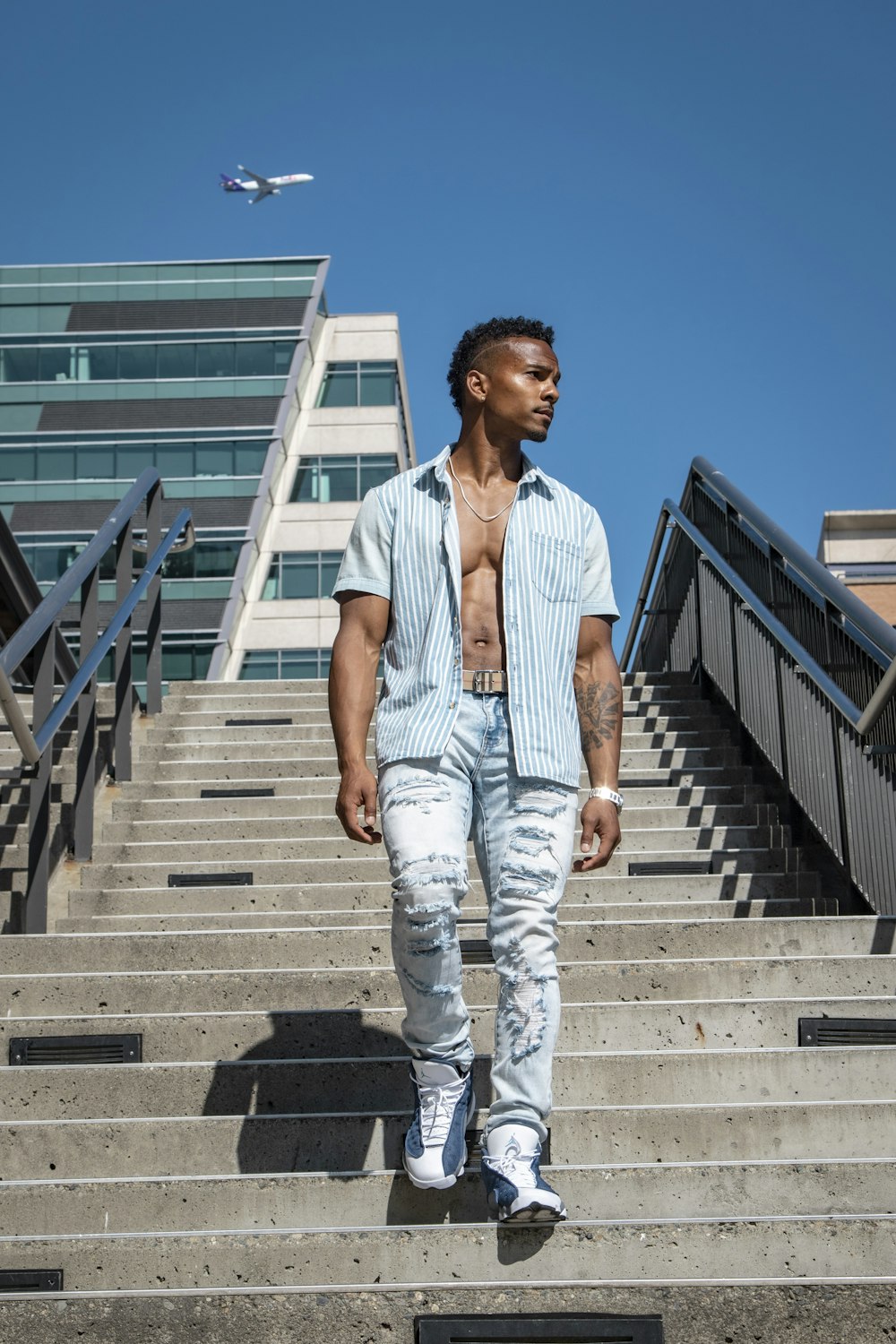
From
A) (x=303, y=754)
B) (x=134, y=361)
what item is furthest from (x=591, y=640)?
(x=134, y=361)

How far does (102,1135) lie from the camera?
359 cm

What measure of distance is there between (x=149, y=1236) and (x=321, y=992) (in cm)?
134

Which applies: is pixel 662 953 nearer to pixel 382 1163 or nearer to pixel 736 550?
pixel 382 1163

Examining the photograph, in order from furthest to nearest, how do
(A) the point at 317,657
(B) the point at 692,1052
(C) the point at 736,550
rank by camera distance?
(A) the point at 317,657, (C) the point at 736,550, (B) the point at 692,1052

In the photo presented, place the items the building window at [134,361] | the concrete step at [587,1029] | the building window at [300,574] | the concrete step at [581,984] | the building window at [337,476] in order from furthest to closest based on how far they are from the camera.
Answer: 1. the building window at [134,361]
2. the building window at [337,476]
3. the building window at [300,574]
4. the concrete step at [581,984]
5. the concrete step at [587,1029]

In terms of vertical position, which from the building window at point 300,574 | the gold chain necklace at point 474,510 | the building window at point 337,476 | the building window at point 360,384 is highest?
Result: the gold chain necklace at point 474,510

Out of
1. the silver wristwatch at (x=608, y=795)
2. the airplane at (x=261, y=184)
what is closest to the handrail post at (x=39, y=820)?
the silver wristwatch at (x=608, y=795)

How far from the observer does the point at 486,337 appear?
3.68m

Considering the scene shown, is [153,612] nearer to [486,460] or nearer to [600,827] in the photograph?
[486,460]

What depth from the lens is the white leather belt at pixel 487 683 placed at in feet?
10.9

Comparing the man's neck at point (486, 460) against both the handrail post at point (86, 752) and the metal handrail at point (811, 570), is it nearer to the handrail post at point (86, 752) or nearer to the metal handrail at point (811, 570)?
the metal handrail at point (811, 570)

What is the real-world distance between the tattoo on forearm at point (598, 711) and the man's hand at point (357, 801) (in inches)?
21.6

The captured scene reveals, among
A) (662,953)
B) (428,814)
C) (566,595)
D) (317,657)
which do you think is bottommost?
(317,657)

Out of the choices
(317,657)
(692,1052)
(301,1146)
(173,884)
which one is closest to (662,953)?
(692,1052)
